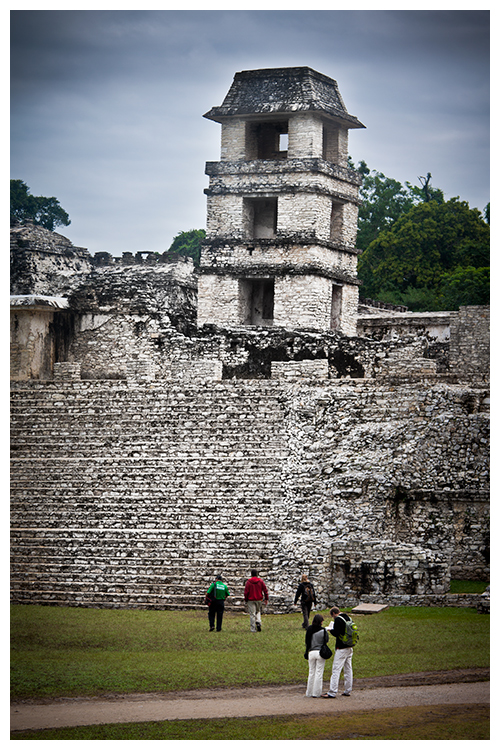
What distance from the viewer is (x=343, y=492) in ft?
54.9

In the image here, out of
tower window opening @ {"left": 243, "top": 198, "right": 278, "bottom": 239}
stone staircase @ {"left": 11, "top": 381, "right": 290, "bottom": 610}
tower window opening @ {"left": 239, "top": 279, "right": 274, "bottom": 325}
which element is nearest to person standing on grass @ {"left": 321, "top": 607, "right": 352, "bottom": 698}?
stone staircase @ {"left": 11, "top": 381, "right": 290, "bottom": 610}

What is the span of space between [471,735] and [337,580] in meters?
5.67

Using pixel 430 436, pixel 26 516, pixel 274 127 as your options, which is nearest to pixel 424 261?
pixel 274 127

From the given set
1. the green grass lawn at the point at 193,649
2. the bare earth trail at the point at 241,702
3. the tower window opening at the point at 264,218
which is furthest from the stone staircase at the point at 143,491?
the tower window opening at the point at 264,218

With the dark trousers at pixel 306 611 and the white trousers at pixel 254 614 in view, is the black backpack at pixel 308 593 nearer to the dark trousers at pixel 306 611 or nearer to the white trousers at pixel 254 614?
the dark trousers at pixel 306 611

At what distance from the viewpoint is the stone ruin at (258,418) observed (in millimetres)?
16078

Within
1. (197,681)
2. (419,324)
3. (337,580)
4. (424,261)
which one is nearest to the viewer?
(197,681)

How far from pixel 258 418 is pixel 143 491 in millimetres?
2780

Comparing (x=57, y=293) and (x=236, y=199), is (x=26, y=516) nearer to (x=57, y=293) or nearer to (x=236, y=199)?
(x=236, y=199)

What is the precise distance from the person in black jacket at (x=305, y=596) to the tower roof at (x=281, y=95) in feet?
46.5

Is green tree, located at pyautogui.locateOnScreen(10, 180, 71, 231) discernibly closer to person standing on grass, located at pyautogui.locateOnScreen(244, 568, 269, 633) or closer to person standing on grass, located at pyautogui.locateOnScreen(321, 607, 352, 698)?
person standing on grass, located at pyautogui.locateOnScreen(244, 568, 269, 633)

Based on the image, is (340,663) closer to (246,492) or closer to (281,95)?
(246,492)

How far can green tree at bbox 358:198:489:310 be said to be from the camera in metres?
37.4

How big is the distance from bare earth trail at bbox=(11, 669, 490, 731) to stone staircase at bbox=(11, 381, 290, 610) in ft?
14.5
